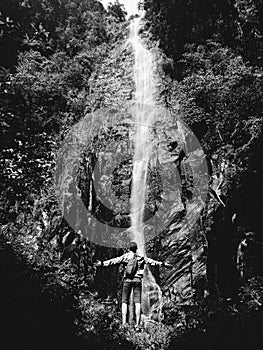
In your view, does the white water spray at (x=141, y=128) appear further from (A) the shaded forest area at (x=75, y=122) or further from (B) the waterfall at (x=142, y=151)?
(A) the shaded forest area at (x=75, y=122)

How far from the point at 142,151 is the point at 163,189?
1.74m

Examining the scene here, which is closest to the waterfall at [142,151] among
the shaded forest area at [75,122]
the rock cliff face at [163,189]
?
the rock cliff face at [163,189]

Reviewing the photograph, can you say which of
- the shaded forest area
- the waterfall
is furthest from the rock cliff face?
the shaded forest area

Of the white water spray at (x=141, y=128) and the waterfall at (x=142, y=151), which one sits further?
the white water spray at (x=141, y=128)

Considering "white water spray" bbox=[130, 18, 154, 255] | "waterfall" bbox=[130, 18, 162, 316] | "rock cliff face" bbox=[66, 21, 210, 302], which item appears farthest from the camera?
"white water spray" bbox=[130, 18, 154, 255]

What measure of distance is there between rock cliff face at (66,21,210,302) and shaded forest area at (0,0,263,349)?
394 millimetres

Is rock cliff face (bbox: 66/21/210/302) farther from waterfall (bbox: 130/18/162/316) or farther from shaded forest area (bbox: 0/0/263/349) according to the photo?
shaded forest area (bbox: 0/0/263/349)

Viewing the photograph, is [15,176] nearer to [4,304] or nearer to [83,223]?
[83,223]

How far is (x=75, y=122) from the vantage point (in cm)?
1520

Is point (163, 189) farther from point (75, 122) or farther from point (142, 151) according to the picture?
point (75, 122)

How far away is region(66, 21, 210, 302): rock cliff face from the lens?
1054 cm

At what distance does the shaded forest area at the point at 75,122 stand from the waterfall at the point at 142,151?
23.4 inches

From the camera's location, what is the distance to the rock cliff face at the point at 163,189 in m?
10.5

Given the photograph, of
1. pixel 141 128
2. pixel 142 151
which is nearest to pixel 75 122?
pixel 141 128
